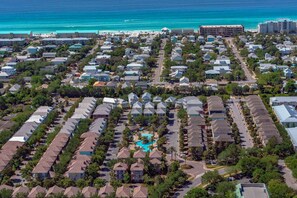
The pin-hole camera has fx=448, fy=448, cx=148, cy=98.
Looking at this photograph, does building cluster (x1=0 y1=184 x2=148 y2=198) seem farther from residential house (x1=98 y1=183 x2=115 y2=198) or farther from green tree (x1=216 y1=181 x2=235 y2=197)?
green tree (x1=216 y1=181 x2=235 y2=197)

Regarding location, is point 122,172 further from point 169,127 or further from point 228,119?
point 228,119

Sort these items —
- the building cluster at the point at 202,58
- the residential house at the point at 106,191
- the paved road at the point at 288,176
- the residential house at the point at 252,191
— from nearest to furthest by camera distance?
1. the residential house at the point at 252,191
2. the residential house at the point at 106,191
3. the paved road at the point at 288,176
4. the building cluster at the point at 202,58

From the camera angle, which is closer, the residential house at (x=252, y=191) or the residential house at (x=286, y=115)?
the residential house at (x=252, y=191)

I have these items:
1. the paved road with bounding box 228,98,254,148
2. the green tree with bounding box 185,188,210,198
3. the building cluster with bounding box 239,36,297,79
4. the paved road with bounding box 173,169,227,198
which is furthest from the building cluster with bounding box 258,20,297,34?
the green tree with bounding box 185,188,210,198

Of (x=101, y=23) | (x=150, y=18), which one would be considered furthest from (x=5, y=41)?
(x=150, y=18)

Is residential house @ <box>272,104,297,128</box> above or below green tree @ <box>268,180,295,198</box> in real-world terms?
below

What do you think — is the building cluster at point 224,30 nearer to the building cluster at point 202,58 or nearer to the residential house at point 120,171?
the building cluster at point 202,58

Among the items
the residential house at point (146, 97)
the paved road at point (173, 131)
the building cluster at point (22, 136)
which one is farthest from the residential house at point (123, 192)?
the residential house at point (146, 97)
